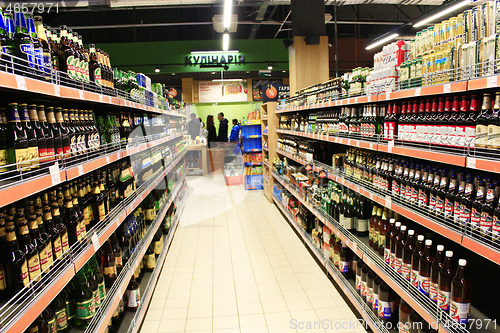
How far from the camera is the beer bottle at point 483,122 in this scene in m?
1.80

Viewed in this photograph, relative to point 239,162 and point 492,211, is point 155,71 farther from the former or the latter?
point 492,211

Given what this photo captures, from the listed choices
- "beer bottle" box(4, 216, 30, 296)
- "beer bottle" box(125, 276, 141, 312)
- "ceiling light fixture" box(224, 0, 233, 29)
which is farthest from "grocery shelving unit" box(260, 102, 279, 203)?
"beer bottle" box(4, 216, 30, 296)

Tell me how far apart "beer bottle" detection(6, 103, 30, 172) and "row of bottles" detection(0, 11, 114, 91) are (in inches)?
8.3

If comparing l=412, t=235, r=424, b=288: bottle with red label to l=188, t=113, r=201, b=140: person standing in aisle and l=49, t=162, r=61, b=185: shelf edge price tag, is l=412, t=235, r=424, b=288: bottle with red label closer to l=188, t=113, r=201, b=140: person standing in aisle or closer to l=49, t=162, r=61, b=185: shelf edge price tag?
l=49, t=162, r=61, b=185: shelf edge price tag

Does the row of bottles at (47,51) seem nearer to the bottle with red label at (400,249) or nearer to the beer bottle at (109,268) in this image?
the beer bottle at (109,268)

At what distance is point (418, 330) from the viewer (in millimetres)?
2293

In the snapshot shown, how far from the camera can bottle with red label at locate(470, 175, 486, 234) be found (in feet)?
6.13

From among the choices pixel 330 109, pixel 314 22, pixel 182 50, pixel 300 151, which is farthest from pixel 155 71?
pixel 330 109

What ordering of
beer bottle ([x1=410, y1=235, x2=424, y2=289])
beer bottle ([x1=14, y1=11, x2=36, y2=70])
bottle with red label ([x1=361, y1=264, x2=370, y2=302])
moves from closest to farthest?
beer bottle ([x1=14, y1=11, x2=36, y2=70])
beer bottle ([x1=410, y1=235, x2=424, y2=289])
bottle with red label ([x1=361, y1=264, x2=370, y2=302])

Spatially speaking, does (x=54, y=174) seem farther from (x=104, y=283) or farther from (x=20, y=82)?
(x=104, y=283)

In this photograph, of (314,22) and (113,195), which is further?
(314,22)

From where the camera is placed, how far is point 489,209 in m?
1.82

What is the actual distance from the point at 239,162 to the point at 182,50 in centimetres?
530

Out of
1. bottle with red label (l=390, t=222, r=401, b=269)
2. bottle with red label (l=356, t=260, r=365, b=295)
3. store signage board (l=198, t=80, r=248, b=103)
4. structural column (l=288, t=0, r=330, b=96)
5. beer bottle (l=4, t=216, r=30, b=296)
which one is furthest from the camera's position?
store signage board (l=198, t=80, r=248, b=103)
